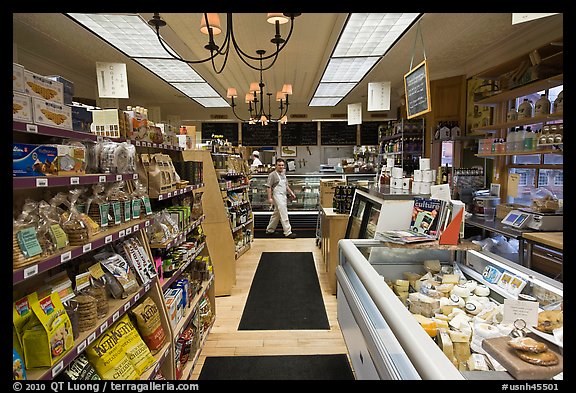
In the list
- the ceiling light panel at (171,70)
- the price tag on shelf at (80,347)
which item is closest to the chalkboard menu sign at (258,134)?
the ceiling light panel at (171,70)

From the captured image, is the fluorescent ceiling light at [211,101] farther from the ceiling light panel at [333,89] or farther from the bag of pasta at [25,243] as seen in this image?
the bag of pasta at [25,243]

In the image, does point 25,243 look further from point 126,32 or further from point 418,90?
point 418,90

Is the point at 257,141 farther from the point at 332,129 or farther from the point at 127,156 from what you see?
the point at 127,156

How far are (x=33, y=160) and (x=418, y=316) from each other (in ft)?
6.46

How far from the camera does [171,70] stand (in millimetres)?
5625

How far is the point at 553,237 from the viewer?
3.04 metres

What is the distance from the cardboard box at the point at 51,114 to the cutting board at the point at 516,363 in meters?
2.10

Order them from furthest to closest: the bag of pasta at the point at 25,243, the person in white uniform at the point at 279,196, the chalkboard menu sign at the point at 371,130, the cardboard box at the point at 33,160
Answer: the chalkboard menu sign at the point at 371,130
the person in white uniform at the point at 279,196
the cardboard box at the point at 33,160
the bag of pasta at the point at 25,243

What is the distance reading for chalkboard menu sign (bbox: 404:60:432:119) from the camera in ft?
13.9

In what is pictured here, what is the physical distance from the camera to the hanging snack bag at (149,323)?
2109mm

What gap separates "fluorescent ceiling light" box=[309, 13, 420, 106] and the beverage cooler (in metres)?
2.44

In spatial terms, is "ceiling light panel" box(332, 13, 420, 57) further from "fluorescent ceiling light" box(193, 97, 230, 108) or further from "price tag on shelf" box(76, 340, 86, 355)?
"fluorescent ceiling light" box(193, 97, 230, 108)

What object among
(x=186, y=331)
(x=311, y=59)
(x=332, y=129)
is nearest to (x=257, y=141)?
(x=332, y=129)
